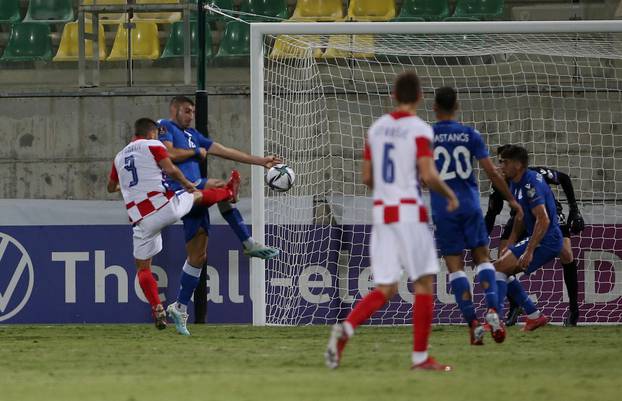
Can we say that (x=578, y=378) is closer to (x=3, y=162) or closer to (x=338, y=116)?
(x=338, y=116)

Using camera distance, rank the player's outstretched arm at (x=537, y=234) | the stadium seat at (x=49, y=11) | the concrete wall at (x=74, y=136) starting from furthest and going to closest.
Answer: the stadium seat at (x=49, y=11)
the concrete wall at (x=74, y=136)
the player's outstretched arm at (x=537, y=234)

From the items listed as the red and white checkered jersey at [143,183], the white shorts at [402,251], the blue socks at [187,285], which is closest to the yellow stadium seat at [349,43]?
the red and white checkered jersey at [143,183]

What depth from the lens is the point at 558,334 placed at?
415 inches

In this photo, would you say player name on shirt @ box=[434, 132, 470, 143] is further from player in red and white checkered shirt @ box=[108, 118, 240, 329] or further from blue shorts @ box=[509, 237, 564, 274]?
player in red and white checkered shirt @ box=[108, 118, 240, 329]

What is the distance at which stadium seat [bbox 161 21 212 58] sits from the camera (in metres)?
14.2

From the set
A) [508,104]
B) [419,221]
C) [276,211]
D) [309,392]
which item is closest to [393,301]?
[276,211]

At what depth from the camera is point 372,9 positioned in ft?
50.1

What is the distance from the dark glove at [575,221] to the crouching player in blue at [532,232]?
2.74ft

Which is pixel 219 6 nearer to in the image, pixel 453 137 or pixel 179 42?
pixel 179 42

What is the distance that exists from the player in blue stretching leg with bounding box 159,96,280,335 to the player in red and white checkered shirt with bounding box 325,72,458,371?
13.3 ft

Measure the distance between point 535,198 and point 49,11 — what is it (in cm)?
752

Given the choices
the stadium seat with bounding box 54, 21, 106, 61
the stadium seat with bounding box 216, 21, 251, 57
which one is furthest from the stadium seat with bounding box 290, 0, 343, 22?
the stadium seat with bounding box 54, 21, 106, 61

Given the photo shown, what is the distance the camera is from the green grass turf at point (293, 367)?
623 cm

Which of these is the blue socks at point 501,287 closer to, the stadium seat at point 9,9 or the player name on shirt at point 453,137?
the player name on shirt at point 453,137
